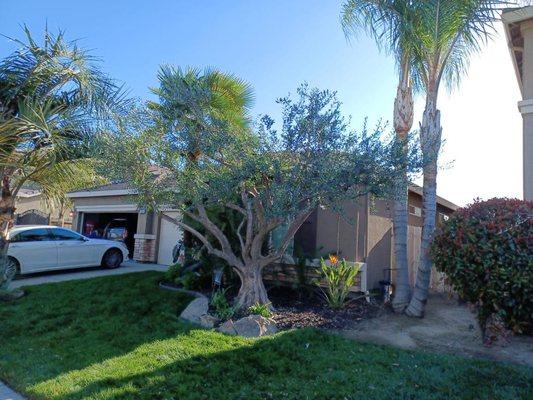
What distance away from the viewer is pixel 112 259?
1484 cm

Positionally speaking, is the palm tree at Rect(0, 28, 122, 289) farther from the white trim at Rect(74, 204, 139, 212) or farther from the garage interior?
the garage interior

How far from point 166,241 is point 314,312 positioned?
9453 millimetres

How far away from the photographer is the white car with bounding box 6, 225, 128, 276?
1273cm

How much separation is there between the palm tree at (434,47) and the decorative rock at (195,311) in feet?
12.5

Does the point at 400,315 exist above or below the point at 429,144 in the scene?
below

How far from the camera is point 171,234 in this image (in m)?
16.2

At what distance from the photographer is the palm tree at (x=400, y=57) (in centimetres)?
834

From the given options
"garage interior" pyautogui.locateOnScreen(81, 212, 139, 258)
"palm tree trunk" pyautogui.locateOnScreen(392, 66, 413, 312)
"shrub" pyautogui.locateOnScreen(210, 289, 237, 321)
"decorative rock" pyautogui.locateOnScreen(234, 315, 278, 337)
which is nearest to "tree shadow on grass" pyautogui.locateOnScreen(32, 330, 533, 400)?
"decorative rock" pyautogui.locateOnScreen(234, 315, 278, 337)

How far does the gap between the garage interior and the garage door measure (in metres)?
2.80

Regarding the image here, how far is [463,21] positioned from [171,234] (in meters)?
11.8

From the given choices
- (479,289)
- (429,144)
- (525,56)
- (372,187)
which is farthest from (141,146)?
(525,56)

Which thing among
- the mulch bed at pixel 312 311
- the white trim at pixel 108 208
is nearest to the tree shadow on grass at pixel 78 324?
the mulch bed at pixel 312 311

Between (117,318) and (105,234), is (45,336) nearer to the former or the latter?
(117,318)

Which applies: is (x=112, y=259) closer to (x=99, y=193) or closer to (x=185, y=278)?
(x=99, y=193)
